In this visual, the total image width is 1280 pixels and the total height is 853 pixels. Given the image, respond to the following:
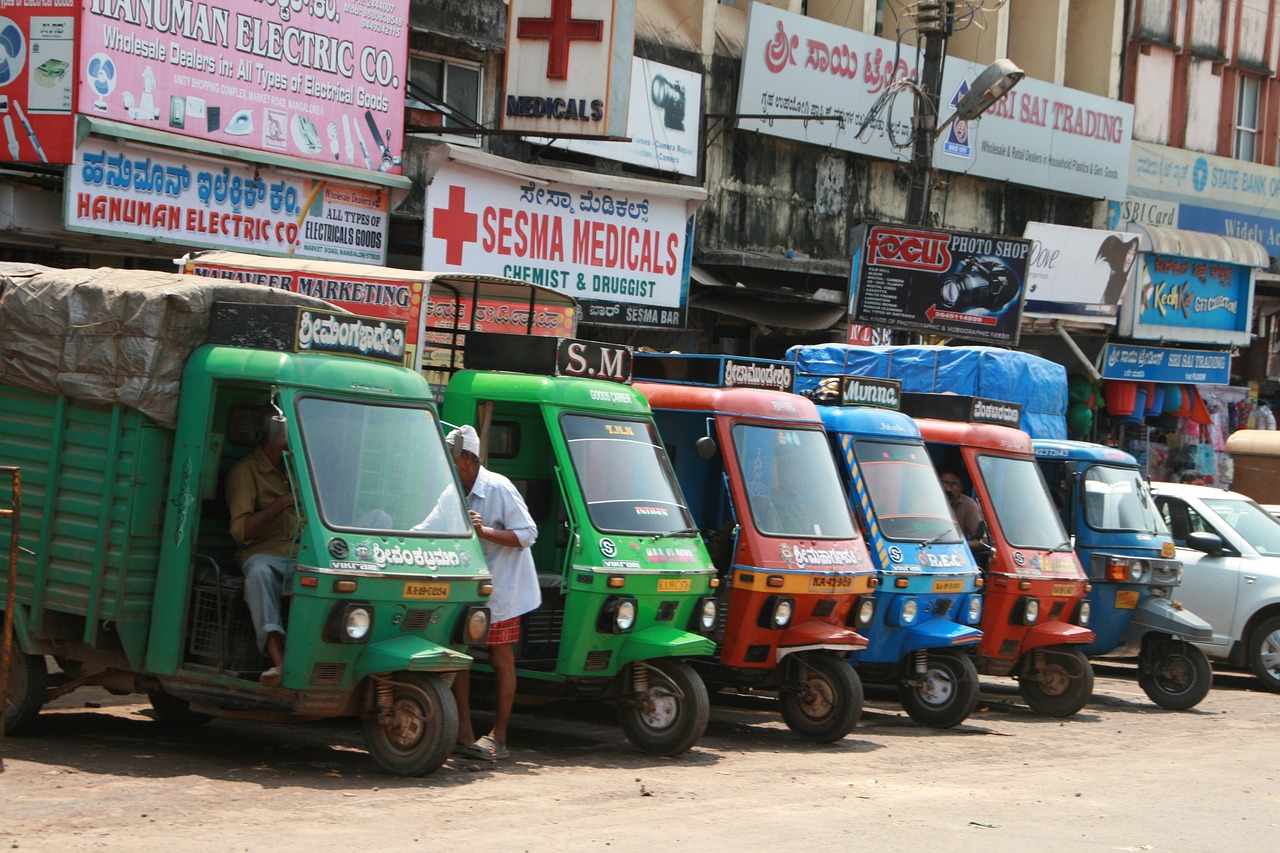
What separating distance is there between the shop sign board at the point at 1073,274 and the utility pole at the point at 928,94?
303 inches

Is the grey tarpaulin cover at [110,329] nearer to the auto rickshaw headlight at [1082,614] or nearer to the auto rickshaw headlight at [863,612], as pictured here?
the auto rickshaw headlight at [863,612]

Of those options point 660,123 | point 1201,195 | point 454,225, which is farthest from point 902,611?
point 1201,195

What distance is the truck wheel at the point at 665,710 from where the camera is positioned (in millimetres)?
9898

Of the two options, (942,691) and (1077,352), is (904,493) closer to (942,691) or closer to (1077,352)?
(942,691)

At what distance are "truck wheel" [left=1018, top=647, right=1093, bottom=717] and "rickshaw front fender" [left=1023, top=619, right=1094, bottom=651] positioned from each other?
24 centimetres

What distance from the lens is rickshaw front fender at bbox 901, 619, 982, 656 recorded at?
1199 centimetres

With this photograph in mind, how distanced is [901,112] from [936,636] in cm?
1387

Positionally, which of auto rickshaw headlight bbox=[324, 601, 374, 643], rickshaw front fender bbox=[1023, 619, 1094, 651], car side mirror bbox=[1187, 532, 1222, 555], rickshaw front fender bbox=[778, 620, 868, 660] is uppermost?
car side mirror bbox=[1187, 532, 1222, 555]

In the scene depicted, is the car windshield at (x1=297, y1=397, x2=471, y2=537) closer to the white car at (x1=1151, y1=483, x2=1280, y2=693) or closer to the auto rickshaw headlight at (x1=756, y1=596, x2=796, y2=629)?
the auto rickshaw headlight at (x1=756, y1=596, x2=796, y2=629)

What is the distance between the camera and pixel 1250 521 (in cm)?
1673

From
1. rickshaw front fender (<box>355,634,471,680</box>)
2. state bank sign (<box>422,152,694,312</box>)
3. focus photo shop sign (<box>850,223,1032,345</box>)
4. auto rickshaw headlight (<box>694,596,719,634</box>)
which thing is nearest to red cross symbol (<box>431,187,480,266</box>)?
state bank sign (<box>422,152,694,312</box>)

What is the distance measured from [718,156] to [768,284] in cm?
207

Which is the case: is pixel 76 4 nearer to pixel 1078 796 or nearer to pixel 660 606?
pixel 660 606

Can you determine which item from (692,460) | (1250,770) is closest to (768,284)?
(692,460)
